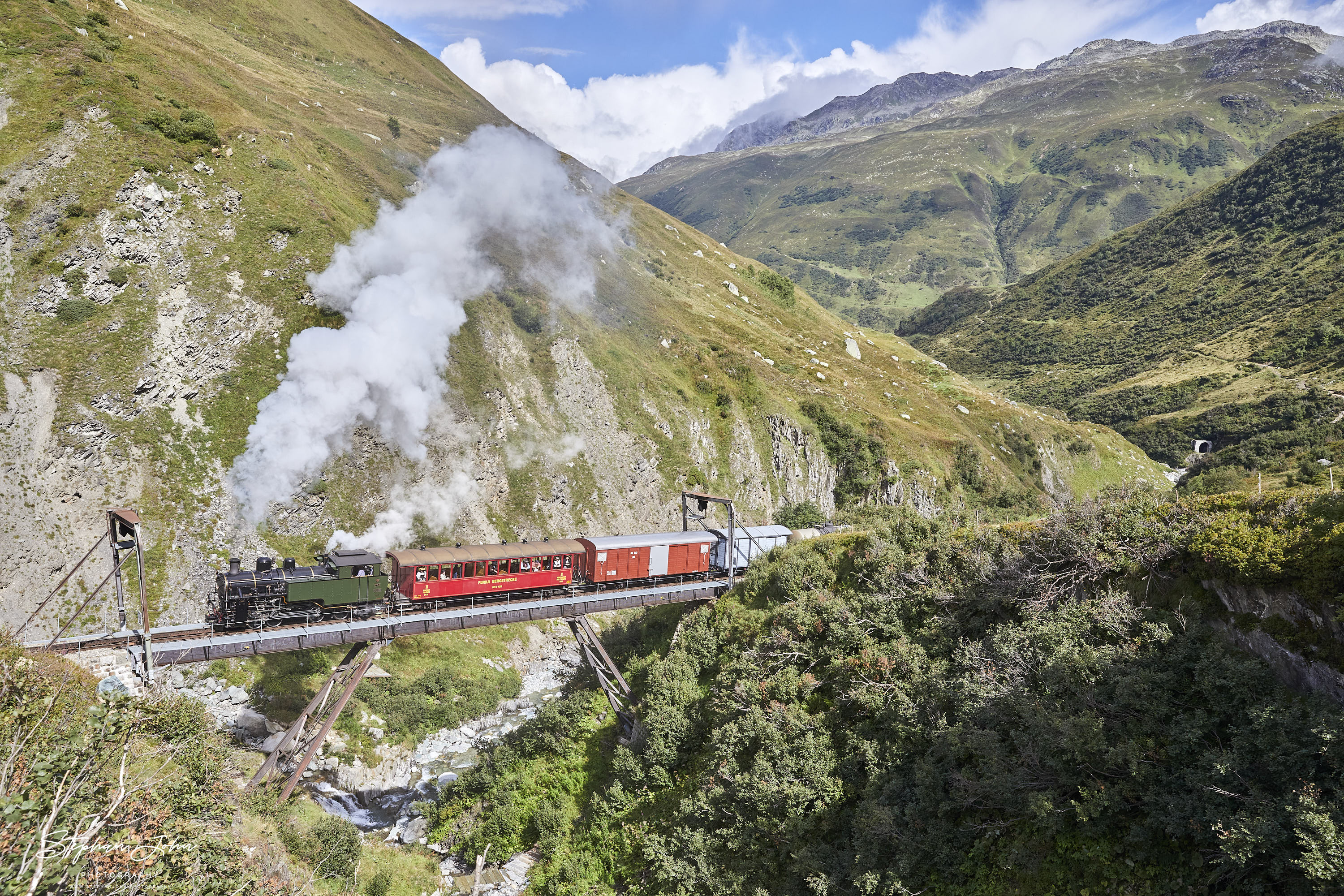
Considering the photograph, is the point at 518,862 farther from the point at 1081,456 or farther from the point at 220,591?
the point at 1081,456

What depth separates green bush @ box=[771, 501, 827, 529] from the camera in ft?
180

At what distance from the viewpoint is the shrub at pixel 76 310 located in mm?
41719

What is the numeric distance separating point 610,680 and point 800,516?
26.7m

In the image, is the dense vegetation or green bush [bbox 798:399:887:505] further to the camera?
green bush [bbox 798:399:887:505]

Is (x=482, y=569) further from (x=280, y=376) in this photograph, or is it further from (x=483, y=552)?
(x=280, y=376)

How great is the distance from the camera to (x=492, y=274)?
220 feet

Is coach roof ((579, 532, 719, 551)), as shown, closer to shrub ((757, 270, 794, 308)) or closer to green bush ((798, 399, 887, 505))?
green bush ((798, 399, 887, 505))

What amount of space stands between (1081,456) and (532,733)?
8434 cm

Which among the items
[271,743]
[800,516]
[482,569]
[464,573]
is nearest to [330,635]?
[464,573]

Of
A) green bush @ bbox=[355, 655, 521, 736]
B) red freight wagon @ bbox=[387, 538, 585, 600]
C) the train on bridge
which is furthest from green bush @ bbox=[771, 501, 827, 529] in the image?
green bush @ bbox=[355, 655, 521, 736]

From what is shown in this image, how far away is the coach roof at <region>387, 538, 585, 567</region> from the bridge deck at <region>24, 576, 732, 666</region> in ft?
7.74

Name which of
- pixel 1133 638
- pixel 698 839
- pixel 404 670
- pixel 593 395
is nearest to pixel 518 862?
pixel 698 839

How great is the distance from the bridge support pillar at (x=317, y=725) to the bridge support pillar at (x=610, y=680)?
956cm

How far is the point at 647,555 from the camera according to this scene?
3625 cm
